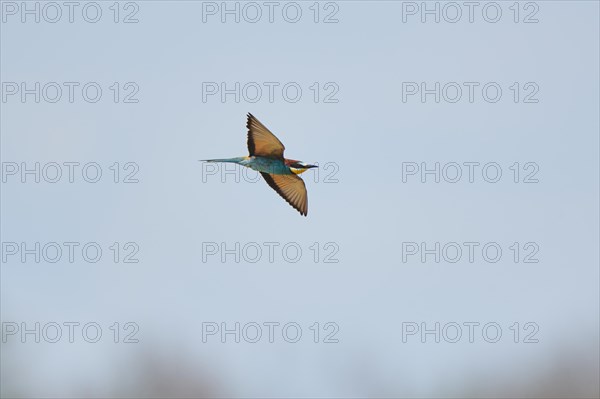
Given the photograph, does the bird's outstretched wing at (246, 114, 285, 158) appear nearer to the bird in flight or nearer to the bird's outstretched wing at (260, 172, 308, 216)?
the bird in flight

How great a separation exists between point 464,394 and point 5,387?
15.1 m

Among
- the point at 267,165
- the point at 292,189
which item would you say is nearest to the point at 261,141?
the point at 267,165

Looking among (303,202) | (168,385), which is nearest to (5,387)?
(168,385)

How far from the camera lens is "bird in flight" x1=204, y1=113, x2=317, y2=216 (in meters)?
20.7

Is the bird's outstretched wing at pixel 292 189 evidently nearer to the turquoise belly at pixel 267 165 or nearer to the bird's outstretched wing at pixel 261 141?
the turquoise belly at pixel 267 165

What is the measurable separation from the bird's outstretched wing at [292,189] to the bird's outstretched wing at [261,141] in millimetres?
774

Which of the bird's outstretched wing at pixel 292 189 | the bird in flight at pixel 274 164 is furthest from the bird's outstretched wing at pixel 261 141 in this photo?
the bird's outstretched wing at pixel 292 189

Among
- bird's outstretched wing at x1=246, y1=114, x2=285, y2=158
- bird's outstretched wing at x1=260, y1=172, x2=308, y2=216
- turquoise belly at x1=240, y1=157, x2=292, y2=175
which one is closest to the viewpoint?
bird's outstretched wing at x1=246, y1=114, x2=285, y2=158

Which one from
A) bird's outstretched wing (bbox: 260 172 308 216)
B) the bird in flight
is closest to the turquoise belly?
the bird in flight

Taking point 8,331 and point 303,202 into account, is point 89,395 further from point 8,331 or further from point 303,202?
point 303,202

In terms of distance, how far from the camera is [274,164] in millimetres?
21234

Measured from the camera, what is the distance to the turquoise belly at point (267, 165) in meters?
21.1

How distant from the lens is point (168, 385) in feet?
147

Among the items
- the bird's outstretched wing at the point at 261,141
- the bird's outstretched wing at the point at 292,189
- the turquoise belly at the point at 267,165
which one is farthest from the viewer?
the bird's outstretched wing at the point at 292,189
